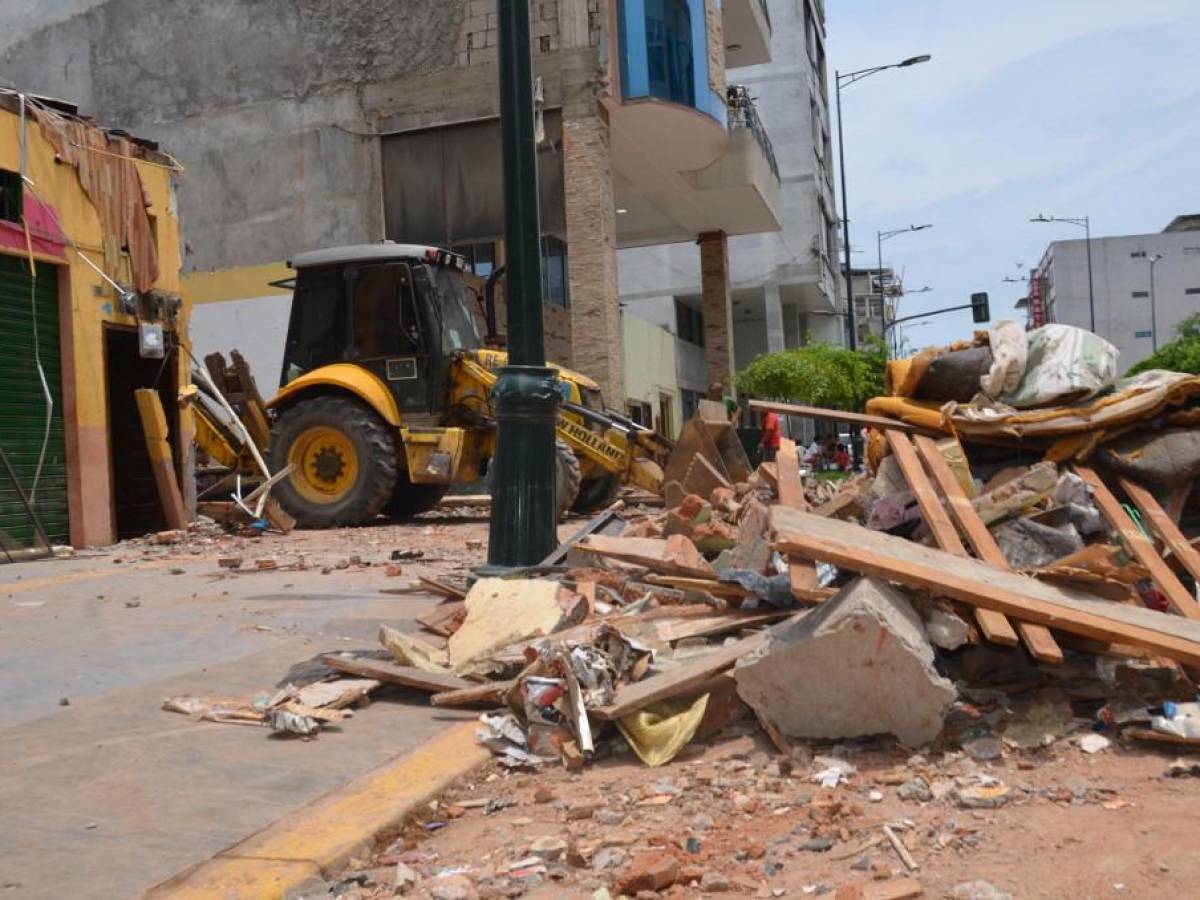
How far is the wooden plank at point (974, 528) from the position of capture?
13.2ft

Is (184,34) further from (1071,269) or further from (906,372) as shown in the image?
(1071,269)

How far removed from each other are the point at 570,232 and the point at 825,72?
39.4 meters

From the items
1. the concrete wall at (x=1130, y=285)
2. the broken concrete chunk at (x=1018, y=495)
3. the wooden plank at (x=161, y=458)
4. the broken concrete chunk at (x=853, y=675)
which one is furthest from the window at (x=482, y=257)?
the concrete wall at (x=1130, y=285)

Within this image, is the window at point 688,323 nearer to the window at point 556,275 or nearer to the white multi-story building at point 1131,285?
the window at point 556,275

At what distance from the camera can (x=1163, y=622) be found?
4.21 meters

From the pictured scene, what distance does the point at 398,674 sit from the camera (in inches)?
198

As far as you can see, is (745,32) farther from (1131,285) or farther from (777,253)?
(1131,285)

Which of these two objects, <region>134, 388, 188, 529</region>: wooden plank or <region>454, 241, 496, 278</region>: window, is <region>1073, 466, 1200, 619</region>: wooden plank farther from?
<region>454, 241, 496, 278</region>: window

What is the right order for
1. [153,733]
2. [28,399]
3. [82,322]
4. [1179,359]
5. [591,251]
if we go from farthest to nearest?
[1179,359]
[591,251]
[82,322]
[28,399]
[153,733]

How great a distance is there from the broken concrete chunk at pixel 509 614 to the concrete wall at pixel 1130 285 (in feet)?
340

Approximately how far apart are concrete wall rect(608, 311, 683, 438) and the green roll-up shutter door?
18318 millimetres

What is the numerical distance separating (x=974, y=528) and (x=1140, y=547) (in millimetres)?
751

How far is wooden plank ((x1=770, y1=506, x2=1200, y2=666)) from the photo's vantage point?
13.2ft

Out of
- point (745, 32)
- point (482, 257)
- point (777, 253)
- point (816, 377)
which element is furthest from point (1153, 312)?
point (482, 257)
